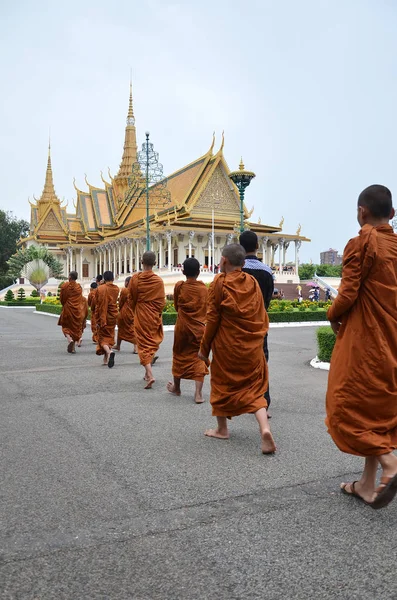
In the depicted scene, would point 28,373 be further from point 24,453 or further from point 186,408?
point 24,453

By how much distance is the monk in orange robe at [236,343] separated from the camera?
165 inches

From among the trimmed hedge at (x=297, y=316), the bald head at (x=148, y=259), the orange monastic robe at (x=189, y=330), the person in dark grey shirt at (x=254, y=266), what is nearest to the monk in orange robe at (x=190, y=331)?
the orange monastic robe at (x=189, y=330)

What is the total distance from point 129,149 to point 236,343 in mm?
54639

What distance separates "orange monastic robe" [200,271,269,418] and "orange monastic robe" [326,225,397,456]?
46.8 inches

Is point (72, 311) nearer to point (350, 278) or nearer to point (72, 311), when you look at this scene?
point (72, 311)

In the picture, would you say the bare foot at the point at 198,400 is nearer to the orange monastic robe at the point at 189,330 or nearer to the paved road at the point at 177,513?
the orange monastic robe at the point at 189,330

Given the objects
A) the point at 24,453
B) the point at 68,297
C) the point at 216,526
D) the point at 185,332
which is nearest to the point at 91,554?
the point at 216,526

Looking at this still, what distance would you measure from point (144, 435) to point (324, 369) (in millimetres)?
4803

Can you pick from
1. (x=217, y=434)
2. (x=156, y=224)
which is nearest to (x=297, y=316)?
(x=217, y=434)

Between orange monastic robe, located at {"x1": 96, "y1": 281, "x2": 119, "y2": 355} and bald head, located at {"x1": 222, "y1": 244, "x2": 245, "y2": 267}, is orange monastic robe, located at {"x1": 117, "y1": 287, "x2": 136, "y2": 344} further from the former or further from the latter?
bald head, located at {"x1": 222, "y1": 244, "x2": 245, "y2": 267}

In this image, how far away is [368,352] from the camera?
3.00 metres

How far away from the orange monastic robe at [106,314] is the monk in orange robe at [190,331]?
10.2ft

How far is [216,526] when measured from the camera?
275 centimetres

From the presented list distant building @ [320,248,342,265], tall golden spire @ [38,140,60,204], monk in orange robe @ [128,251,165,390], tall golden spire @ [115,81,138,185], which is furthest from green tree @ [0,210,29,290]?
distant building @ [320,248,342,265]
